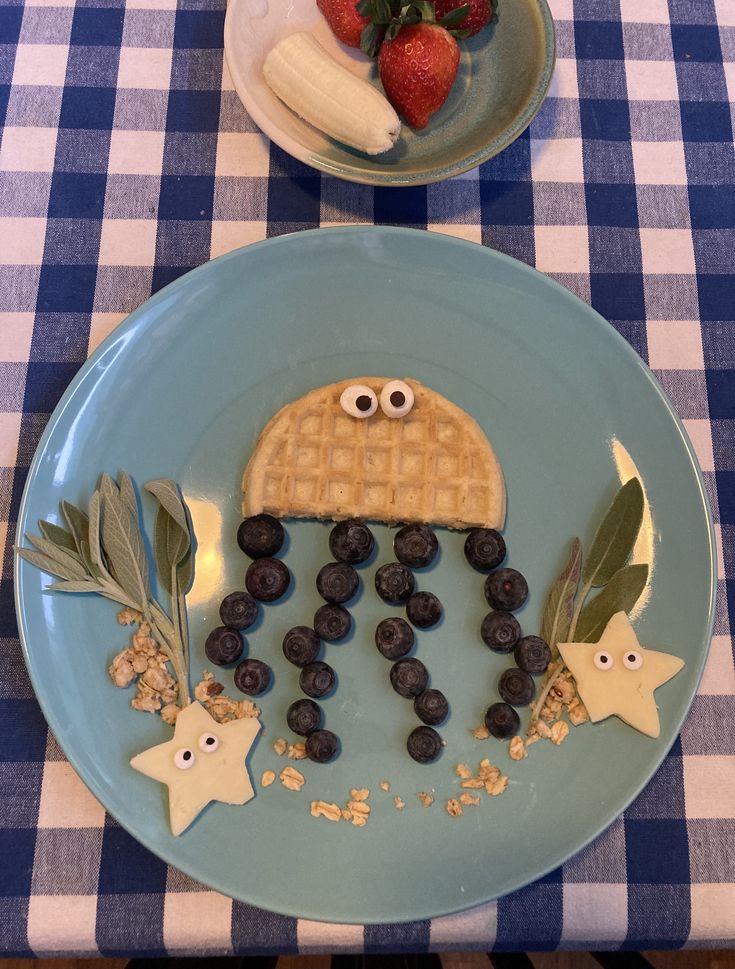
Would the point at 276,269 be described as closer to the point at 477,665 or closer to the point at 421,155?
the point at 421,155

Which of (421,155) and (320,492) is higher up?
(421,155)

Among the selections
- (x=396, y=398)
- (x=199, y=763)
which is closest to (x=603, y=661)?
(x=396, y=398)

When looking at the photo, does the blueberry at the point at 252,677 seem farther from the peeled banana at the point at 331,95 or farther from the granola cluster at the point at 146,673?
the peeled banana at the point at 331,95

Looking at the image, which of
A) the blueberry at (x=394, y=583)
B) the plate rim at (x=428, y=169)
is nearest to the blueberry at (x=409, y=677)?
the blueberry at (x=394, y=583)

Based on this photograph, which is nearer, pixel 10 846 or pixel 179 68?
pixel 10 846

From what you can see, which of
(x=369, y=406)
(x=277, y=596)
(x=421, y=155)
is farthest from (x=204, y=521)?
(x=421, y=155)

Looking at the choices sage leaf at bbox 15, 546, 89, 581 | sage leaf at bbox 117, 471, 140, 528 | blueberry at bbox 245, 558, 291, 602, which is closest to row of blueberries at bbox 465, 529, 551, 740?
blueberry at bbox 245, 558, 291, 602
